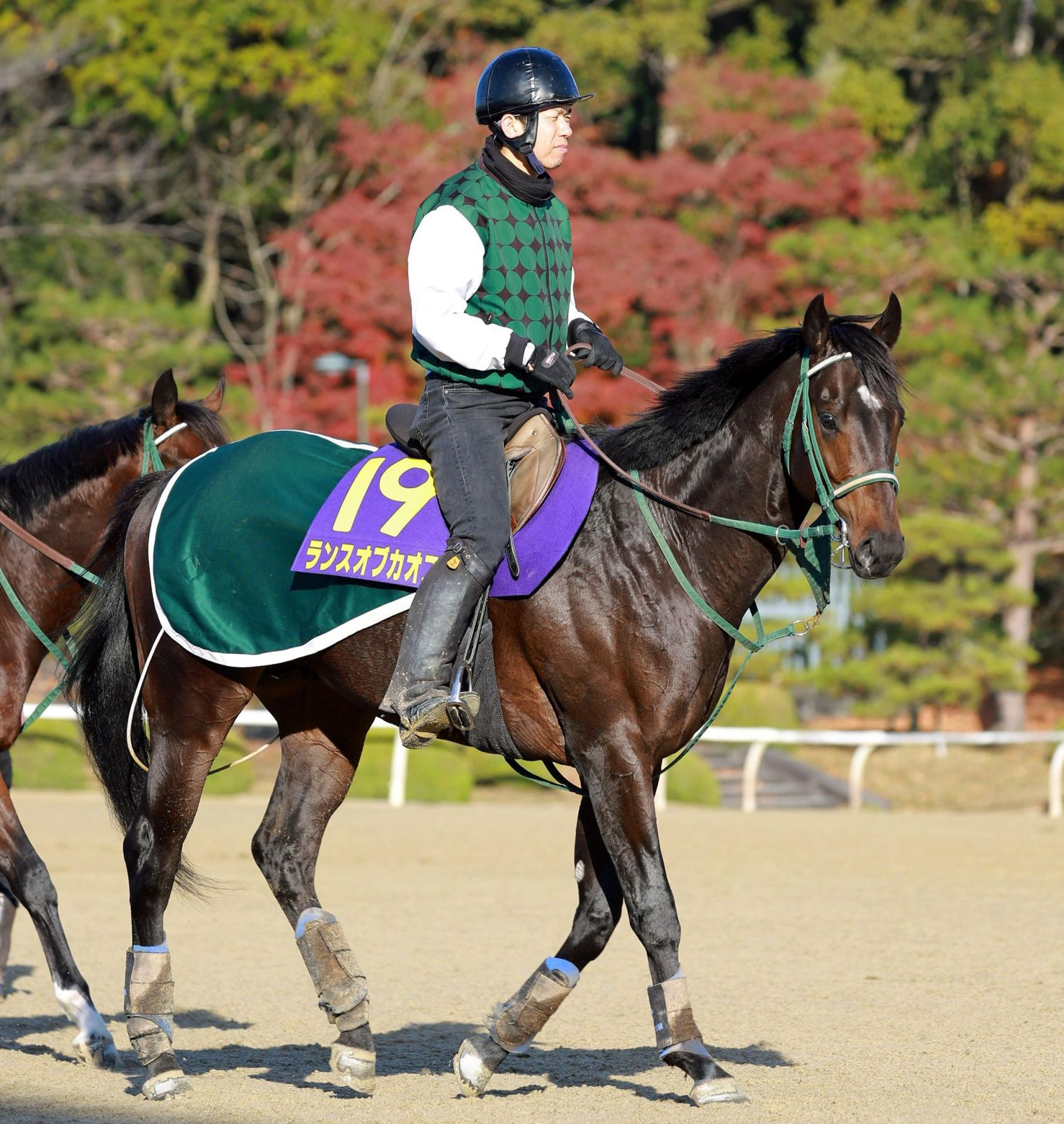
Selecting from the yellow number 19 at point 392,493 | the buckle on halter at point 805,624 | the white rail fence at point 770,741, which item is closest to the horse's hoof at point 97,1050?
the yellow number 19 at point 392,493

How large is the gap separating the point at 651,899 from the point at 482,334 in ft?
5.23

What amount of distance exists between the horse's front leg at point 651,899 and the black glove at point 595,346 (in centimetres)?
110

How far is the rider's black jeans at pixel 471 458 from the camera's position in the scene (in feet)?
14.2

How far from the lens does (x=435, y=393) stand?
4.56 meters

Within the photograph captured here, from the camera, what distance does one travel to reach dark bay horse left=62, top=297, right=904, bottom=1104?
4.21 metres

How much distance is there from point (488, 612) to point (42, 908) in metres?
1.96

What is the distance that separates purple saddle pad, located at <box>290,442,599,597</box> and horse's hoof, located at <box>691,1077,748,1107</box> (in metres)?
1.40

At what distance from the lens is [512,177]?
14.8 ft

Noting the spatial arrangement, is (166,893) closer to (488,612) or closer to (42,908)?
(42,908)

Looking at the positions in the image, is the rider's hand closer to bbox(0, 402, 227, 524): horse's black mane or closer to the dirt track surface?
the dirt track surface

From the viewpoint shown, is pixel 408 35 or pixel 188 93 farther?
pixel 408 35

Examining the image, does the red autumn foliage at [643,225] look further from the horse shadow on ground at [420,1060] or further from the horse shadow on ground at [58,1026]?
the horse shadow on ground at [420,1060]

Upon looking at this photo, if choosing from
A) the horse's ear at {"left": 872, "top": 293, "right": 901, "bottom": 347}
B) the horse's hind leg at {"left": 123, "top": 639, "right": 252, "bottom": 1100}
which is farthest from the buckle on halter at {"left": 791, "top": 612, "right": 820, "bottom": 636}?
the horse's hind leg at {"left": 123, "top": 639, "right": 252, "bottom": 1100}

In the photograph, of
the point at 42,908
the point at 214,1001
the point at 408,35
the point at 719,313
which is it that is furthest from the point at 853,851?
the point at 408,35
